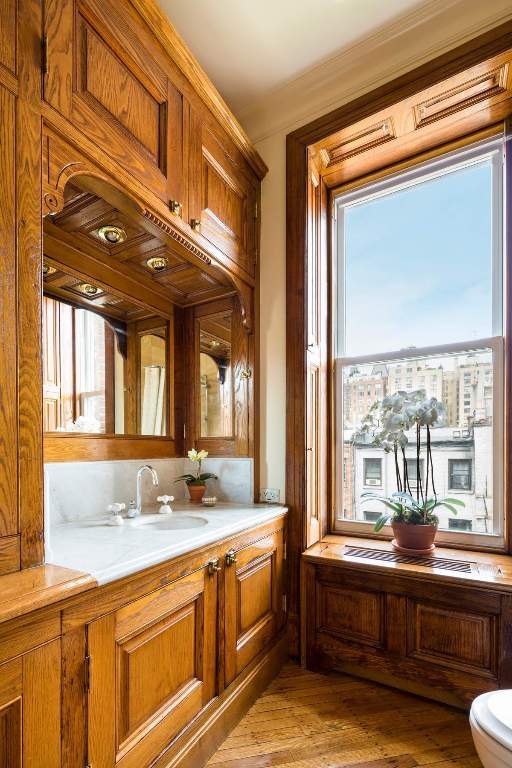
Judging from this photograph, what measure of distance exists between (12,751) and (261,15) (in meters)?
2.68

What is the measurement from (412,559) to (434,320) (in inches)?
48.1

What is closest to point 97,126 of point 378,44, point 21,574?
point 21,574

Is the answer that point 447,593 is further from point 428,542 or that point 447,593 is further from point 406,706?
point 406,706

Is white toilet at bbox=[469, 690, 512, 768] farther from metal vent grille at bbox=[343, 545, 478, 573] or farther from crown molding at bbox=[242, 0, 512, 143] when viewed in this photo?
crown molding at bbox=[242, 0, 512, 143]

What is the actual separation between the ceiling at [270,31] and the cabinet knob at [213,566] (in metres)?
2.33

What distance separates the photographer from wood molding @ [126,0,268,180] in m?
1.49

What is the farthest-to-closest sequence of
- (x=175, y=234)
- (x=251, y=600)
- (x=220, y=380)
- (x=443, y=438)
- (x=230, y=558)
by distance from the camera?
(x=220, y=380) < (x=443, y=438) < (x=251, y=600) < (x=175, y=234) < (x=230, y=558)

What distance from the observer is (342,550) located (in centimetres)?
212

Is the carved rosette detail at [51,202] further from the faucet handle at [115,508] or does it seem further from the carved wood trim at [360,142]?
the carved wood trim at [360,142]

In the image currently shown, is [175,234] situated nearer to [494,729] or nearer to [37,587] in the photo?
[37,587]

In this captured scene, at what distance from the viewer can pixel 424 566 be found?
1859 mm

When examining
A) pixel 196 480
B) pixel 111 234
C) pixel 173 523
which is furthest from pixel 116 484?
pixel 111 234

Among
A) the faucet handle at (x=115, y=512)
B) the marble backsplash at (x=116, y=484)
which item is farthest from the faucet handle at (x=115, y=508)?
the marble backsplash at (x=116, y=484)

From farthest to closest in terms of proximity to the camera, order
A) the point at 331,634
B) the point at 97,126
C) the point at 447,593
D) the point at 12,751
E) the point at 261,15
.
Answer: the point at 331,634, the point at 261,15, the point at 447,593, the point at 97,126, the point at 12,751
